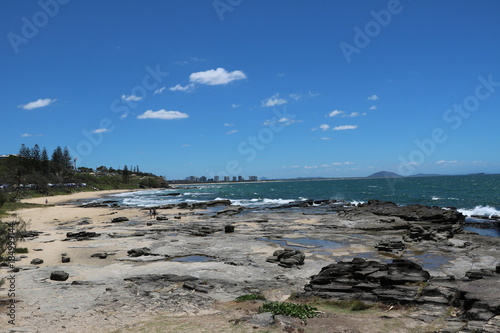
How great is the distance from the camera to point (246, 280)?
1702 cm

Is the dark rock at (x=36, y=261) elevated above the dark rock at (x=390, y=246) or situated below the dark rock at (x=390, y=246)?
above

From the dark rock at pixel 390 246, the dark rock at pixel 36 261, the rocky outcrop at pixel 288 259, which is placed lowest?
the dark rock at pixel 390 246

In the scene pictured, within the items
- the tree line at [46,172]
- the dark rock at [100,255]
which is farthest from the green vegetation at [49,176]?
the dark rock at [100,255]

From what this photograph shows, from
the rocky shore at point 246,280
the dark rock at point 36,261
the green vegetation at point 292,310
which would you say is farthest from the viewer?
the dark rock at point 36,261

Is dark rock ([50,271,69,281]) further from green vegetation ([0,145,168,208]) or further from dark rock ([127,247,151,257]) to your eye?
green vegetation ([0,145,168,208])

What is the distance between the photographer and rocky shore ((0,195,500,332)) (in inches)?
426

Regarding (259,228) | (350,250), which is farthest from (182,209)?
(350,250)

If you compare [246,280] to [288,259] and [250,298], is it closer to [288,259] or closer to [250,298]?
[250,298]

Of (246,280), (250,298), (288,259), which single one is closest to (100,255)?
(246,280)

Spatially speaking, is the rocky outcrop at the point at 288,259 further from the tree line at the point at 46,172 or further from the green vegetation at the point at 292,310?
the tree line at the point at 46,172

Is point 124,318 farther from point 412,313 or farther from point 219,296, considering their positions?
point 412,313

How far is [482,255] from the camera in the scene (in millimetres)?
22516

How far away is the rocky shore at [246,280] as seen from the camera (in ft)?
35.5

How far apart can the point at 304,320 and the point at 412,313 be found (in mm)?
3840
